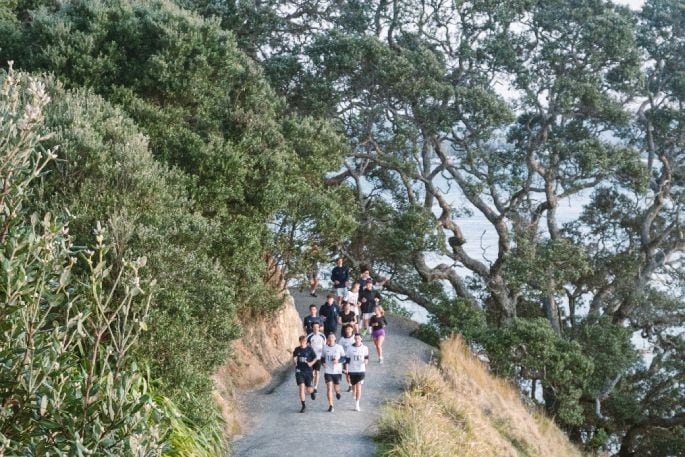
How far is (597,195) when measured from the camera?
2588 centimetres

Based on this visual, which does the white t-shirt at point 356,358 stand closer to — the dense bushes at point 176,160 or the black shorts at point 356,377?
the black shorts at point 356,377

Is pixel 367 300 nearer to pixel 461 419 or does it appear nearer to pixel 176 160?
pixel 461 419

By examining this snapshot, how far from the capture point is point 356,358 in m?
13.5

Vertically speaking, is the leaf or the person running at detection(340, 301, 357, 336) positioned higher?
the person running at detection(340, 301, 357, 336)

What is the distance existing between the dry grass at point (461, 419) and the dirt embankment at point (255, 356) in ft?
10.7

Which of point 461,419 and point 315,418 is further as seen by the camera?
point 461,419

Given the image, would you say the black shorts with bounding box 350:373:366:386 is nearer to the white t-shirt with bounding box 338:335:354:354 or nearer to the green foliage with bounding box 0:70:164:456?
the white t-shirt with bounding box 338:335:354:354

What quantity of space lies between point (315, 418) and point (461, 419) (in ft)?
9.24

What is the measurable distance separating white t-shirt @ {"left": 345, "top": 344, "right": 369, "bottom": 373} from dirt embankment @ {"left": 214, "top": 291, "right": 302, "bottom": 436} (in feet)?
7.53

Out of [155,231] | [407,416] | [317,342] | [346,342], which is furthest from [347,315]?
[155,231]

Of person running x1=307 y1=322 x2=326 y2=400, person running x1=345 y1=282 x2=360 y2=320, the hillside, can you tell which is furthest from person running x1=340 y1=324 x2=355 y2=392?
person running x1=345 y1=282 x2=360 y2=320

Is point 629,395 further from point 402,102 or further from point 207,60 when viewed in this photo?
point 207,60

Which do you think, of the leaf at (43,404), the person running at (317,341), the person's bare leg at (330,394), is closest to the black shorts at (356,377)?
the person's bare leg at (330,394)

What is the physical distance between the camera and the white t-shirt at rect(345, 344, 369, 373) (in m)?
13.5
